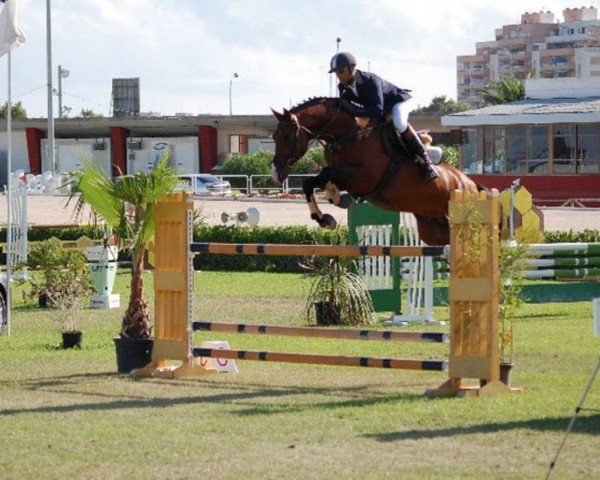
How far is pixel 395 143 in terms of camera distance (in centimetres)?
1302

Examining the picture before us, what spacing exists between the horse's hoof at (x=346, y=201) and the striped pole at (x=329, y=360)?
1518 millimetres

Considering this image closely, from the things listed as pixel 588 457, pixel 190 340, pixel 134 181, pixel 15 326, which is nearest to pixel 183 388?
pixel 190 340

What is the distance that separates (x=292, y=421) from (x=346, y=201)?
339cm

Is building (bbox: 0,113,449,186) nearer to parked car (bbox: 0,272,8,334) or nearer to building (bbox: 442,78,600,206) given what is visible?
building (bbox: 442,78,600,206)

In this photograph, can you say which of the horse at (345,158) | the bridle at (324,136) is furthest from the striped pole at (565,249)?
the bridle at (324,136)

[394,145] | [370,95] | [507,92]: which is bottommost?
[394,145]

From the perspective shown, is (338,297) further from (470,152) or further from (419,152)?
(470,152)

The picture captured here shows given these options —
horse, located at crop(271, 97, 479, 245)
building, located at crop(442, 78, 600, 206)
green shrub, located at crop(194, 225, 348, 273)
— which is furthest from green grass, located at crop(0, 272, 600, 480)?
building, located at crop(442, 78, 600, 206)

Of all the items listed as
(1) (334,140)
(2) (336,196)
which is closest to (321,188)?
(2) (336,196)

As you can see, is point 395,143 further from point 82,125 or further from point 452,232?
point 82,125

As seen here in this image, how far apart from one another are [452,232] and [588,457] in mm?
3242

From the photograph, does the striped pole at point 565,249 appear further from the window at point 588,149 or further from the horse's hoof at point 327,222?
the window at point 588,149

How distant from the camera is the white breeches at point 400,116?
41.9ft

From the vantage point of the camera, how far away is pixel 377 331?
11.6 m
